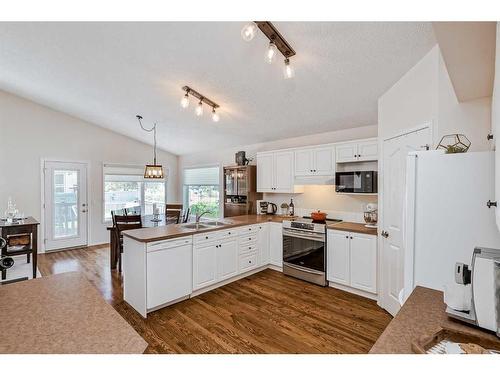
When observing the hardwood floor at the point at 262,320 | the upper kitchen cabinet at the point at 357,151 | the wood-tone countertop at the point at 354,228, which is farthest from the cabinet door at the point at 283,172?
the hardwood floor at the point at 262,320

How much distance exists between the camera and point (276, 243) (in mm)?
4133

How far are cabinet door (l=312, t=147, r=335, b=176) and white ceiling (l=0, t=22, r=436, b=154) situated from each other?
1.36 ft

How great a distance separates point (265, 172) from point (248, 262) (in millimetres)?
1722

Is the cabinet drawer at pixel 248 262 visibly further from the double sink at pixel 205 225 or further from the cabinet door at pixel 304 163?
the cabinet door at pixel 304 163

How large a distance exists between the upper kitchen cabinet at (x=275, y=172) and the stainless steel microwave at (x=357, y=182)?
91 cm

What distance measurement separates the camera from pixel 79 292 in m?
1.30

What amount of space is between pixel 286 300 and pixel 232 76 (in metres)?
2.81

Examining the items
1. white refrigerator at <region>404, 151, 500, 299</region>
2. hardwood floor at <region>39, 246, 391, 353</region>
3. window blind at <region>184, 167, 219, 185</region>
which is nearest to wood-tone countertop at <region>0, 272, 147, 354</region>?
hardwood floor at <region>39, 246, 391, 353</region>

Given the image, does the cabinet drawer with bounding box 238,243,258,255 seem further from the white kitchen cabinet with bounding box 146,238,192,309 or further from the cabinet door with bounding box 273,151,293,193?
the cabinet door with bounding box 273,151,293,193

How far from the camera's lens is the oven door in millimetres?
3535

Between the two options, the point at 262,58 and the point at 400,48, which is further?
the point at 262,58
